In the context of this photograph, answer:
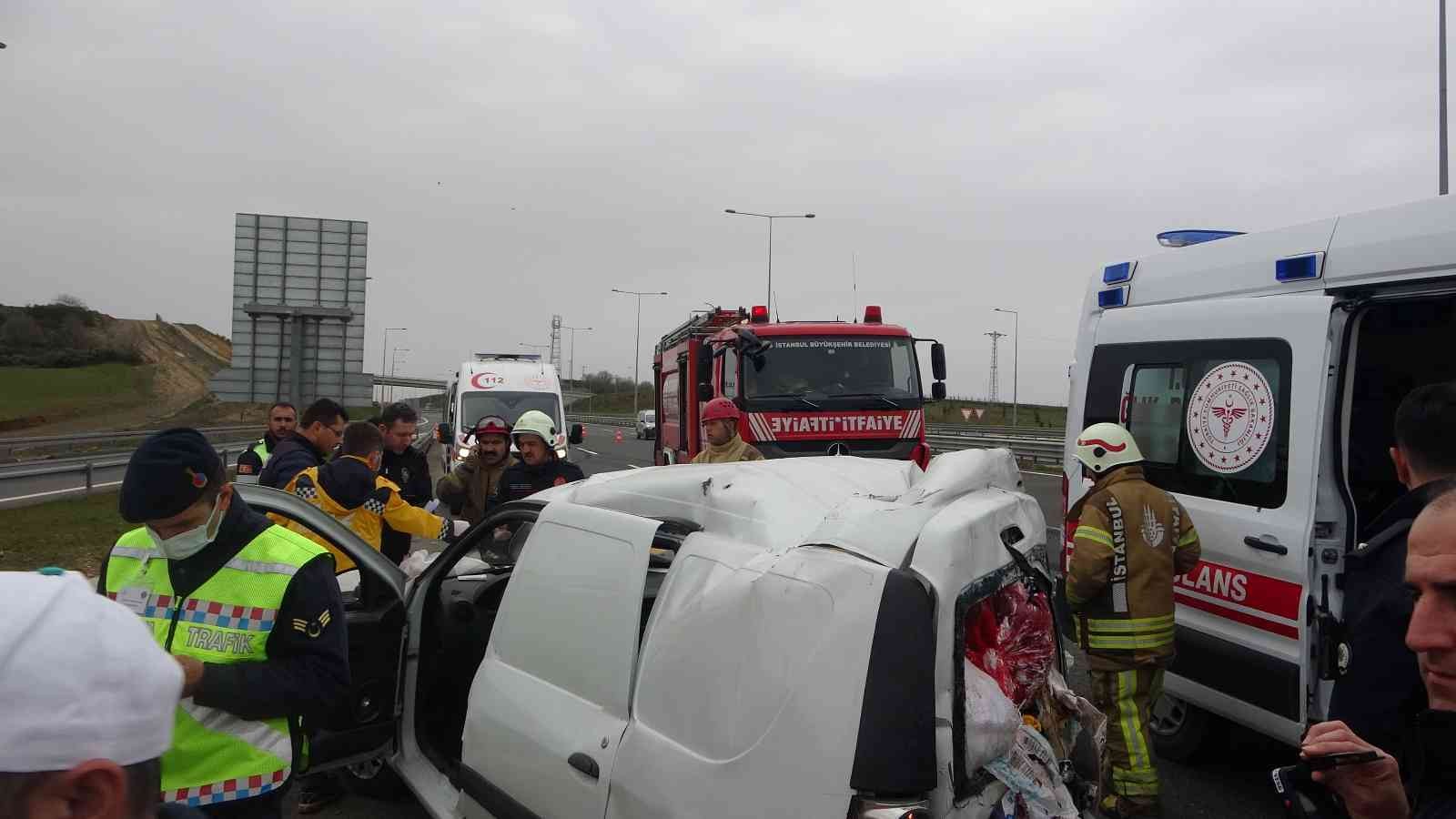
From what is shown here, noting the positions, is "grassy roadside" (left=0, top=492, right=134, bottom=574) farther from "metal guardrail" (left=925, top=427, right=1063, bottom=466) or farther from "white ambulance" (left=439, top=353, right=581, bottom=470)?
"metal guardrail" (left=925, top=427, right=1063, bottom=466)

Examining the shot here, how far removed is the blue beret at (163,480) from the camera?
2377 mm

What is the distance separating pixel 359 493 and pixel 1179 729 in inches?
177

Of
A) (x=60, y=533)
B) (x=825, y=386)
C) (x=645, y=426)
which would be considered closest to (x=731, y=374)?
(x=825, y=386)

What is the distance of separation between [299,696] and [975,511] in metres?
1.80

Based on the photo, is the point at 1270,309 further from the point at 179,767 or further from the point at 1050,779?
the point at 179,767

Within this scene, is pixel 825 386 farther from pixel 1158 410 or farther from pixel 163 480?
pixel 163 480

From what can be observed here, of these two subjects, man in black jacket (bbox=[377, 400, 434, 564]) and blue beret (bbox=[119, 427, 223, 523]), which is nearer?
blue beret (bbox=[119, 427, 223, 523])

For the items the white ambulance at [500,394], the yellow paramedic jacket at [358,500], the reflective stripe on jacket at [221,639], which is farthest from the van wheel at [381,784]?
the white ambulance at [500,394]

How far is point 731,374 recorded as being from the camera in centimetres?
1153

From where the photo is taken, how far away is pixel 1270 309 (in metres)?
4.33

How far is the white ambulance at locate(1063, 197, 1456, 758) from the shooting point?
403 centimetres

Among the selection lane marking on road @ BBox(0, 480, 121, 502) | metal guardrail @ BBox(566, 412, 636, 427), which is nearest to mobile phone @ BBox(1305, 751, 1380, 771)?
lane marking on road @ BBox(0, 480, 121, 502)

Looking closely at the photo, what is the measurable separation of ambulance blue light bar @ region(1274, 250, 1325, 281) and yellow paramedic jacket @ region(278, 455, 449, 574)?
4.44 meters

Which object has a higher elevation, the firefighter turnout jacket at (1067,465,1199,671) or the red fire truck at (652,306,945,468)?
the red fire truck at (652,306,945,468)
